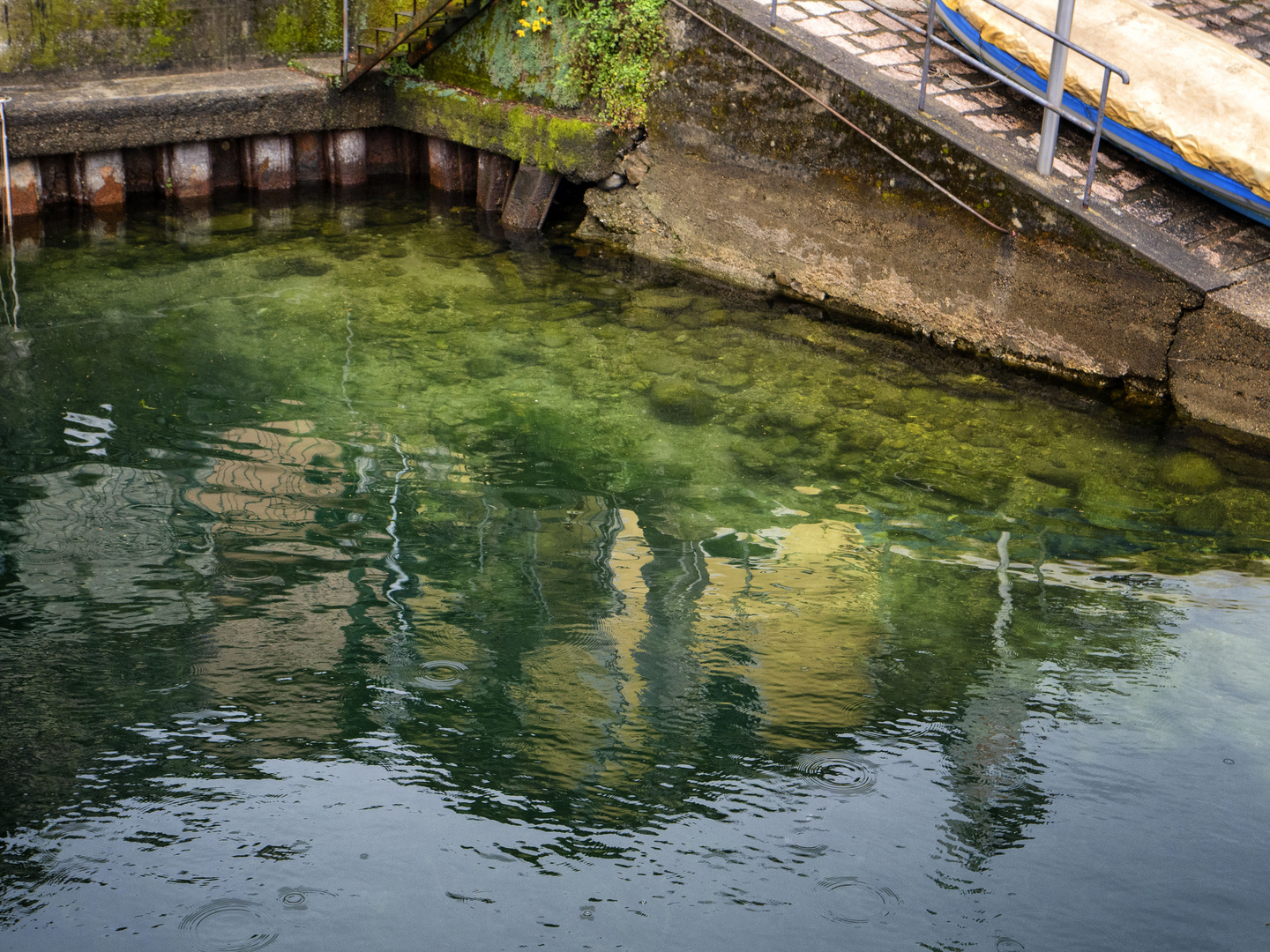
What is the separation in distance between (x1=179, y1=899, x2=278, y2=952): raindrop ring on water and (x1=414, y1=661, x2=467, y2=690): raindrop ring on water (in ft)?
3.89

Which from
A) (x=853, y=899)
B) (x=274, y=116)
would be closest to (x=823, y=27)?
(x=274, y=116)

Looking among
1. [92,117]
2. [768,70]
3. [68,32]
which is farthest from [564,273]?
[68,32]

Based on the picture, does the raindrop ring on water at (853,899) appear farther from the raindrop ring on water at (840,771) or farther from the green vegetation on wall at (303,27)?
the green vegetation on wall at (303,27)

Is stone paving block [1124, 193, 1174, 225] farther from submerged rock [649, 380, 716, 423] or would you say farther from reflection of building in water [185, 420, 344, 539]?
reflection of building in water [185, 420, 344, 539]

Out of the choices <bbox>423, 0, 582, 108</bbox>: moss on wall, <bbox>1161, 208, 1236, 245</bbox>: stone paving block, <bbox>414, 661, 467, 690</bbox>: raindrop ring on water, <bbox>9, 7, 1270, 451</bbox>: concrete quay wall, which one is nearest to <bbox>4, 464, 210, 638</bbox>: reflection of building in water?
<bbox>414, 661, 467, 690</bbox>: raindrop ring on water

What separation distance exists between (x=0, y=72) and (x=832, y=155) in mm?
6520

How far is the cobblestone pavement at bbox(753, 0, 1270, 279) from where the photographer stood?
7566mm

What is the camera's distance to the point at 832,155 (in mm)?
8320

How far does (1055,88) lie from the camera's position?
24.7 feet

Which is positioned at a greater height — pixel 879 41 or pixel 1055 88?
pixel 879 41

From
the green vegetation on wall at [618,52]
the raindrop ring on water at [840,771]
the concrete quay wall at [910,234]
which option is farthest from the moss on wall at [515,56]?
the raindrop ring on water at [840,771]

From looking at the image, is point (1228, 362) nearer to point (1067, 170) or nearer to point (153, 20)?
point (1067, 170)

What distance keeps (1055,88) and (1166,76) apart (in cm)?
72

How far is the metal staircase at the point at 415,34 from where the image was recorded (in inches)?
384
